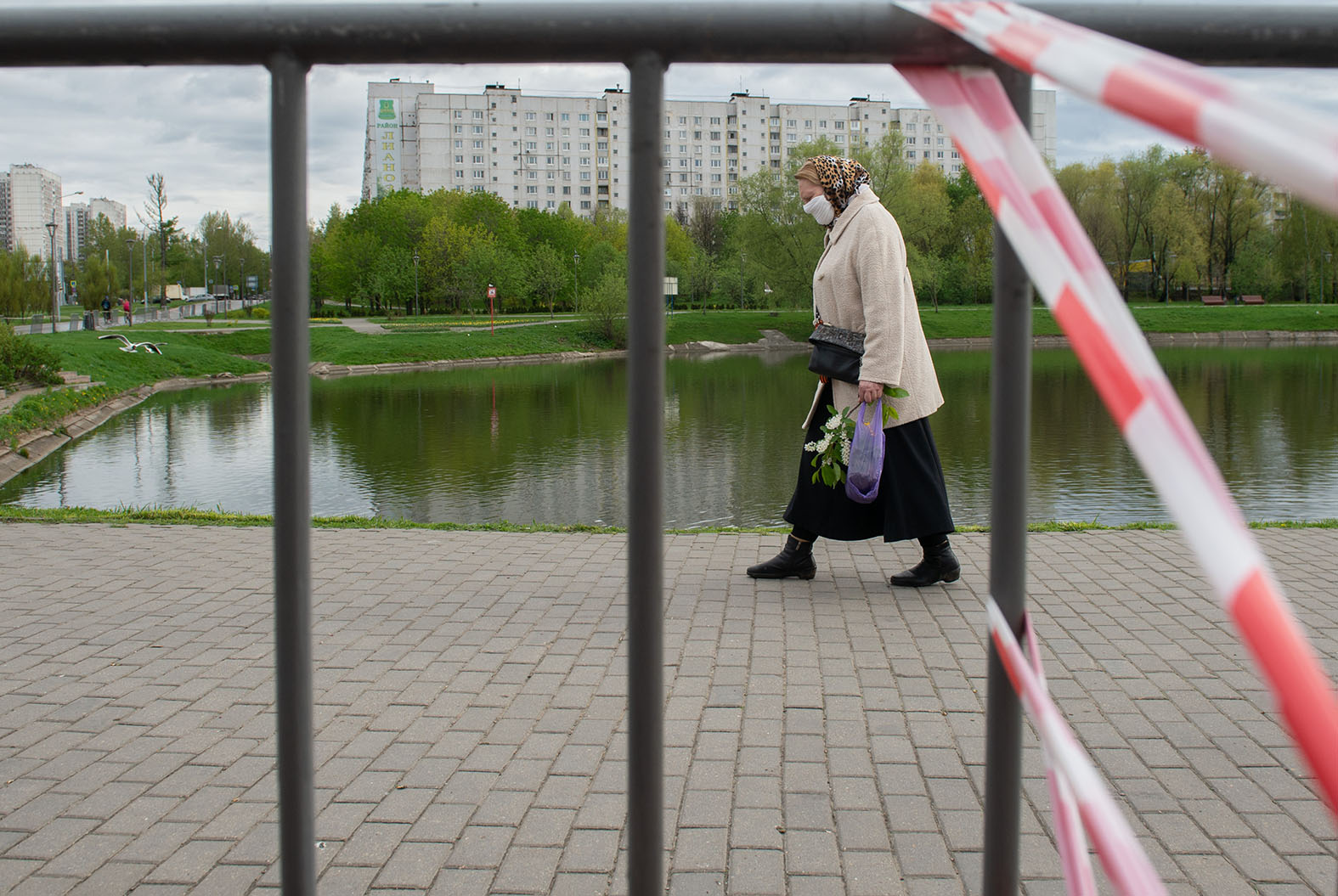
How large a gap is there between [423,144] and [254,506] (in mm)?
122832

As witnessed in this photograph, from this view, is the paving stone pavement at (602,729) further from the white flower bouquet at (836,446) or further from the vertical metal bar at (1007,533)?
the vertical metal bar at (1007,533)

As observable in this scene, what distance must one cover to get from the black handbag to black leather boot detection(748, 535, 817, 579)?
0.93 metres

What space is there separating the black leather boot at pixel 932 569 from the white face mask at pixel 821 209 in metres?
1.80

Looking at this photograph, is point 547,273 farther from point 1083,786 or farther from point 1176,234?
point 1083,786

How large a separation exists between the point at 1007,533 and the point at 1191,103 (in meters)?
0.53

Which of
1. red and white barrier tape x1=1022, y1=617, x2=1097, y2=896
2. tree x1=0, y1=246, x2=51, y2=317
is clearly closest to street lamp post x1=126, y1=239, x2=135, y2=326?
tree x1=0, y1=246, x2=51, y2=317

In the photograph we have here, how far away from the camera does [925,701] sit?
404 cm

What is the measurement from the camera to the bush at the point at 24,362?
23.8 metres

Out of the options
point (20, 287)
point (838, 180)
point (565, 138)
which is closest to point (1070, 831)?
point (838, 180)

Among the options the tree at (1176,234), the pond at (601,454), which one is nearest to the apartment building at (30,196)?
the pond at (601,454)

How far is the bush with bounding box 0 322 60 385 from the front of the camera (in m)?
23.8

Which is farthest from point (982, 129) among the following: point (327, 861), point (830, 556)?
point (830, 556)

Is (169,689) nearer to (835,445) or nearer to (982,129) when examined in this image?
(835,445)

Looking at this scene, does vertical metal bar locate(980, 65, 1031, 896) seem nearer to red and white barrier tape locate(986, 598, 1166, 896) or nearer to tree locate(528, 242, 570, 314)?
red and white barrier tape locate(986, 598, 1166, 896)
